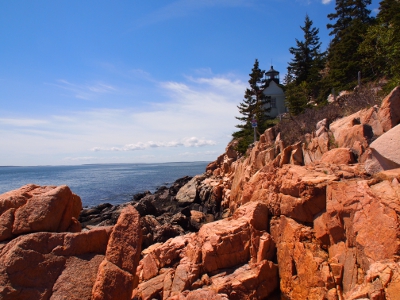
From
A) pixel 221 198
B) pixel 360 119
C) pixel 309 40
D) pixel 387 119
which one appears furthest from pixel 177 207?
pixel 309 40

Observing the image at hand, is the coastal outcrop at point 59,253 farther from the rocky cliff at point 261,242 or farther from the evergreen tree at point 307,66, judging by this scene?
the evergreen tree at point 307,66

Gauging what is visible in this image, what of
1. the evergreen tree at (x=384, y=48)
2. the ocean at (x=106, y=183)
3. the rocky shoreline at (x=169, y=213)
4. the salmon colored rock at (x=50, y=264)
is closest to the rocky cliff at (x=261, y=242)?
the salmon colored rock at (x=50, y=264)

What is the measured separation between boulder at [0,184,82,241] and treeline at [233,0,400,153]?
16706 mm

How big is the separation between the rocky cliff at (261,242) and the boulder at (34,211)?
2cm

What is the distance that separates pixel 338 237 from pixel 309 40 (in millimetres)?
47815

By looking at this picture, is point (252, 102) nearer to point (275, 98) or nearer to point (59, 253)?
point (275, 98)

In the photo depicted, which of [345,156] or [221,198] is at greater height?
[345,156]

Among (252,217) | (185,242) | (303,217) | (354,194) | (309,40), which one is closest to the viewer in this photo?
(354,194)

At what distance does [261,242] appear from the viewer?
9.80 meters

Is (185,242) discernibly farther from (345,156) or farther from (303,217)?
(345,156)

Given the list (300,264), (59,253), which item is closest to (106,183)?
(300,264)

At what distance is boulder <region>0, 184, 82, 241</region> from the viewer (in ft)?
20.4

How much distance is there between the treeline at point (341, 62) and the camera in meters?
23.8

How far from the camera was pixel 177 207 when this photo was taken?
29.4 metres
